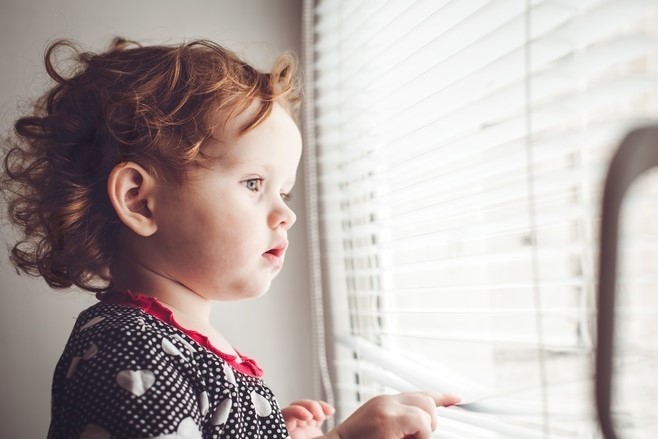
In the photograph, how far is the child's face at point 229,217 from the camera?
0.84 m

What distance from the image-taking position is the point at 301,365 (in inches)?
55.7

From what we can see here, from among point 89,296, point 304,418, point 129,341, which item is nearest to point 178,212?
point 129,341

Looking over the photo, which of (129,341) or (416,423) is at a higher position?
(129,341)

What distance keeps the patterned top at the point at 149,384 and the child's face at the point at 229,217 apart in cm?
8

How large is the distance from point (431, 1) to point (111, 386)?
74 centimetres

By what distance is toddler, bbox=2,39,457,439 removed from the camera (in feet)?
2.54

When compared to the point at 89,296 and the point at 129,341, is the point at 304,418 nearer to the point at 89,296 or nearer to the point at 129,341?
the point at 129,341

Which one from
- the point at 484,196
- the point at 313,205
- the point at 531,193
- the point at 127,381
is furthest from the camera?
the point at 313,205

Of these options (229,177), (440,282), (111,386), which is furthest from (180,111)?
(440,282)

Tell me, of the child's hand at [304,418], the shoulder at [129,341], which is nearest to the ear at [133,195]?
the shoulder at [129,341]

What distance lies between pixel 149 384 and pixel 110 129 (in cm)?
38

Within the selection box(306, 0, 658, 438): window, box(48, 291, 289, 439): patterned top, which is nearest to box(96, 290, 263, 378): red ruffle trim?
box(48, 291, 289, 439): patterned top

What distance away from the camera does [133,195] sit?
855 mm

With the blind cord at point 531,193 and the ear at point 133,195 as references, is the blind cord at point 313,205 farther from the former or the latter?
the blind cord at point 531,193
